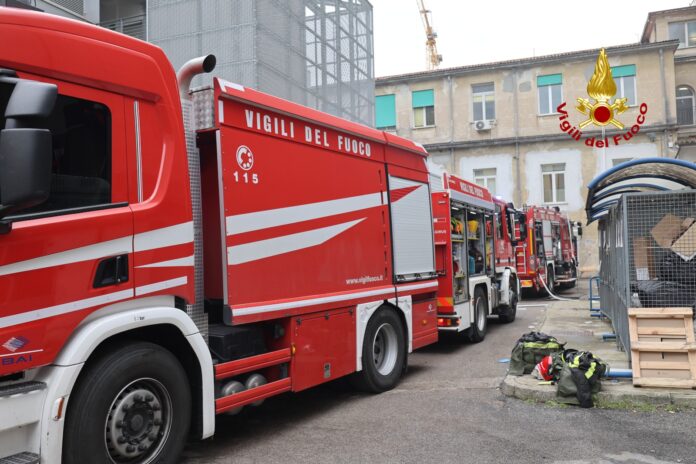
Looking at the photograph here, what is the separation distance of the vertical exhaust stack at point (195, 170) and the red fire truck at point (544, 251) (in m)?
11.7

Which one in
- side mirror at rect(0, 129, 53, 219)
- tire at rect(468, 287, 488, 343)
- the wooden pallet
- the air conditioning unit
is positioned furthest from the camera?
the air conditioning unit

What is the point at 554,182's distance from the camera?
28.9 meters

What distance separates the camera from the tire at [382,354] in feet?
21.7

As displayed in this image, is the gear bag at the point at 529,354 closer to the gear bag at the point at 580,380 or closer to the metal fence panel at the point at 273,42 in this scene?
the gear bag at the point at 580,380

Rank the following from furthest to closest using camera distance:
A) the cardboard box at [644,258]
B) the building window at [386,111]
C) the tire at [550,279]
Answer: the building window at [386,111], the tire at [550,279], the cardboard box at [644,258]

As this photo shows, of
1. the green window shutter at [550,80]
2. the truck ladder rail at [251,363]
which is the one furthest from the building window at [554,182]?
the truck ladder rail at [251,363]

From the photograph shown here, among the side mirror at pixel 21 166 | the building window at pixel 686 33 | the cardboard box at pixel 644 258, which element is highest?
the building window at pixel 686 33

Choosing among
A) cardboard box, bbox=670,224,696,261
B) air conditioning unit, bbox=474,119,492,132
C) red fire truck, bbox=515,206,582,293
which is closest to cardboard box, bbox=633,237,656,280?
cardboard box, bbox=670,224,696,261

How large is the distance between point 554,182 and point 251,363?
26.7 metres

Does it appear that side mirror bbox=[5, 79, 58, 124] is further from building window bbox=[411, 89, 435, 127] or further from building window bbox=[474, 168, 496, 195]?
building window bbox=[411, 89, 435, 127]

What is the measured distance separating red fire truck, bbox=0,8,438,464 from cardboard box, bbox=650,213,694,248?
12.2 ft

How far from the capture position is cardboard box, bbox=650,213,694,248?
6.86 metres

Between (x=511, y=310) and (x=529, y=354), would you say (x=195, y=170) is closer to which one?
(x=529, y=354)

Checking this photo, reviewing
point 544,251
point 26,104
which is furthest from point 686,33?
point 26,104
